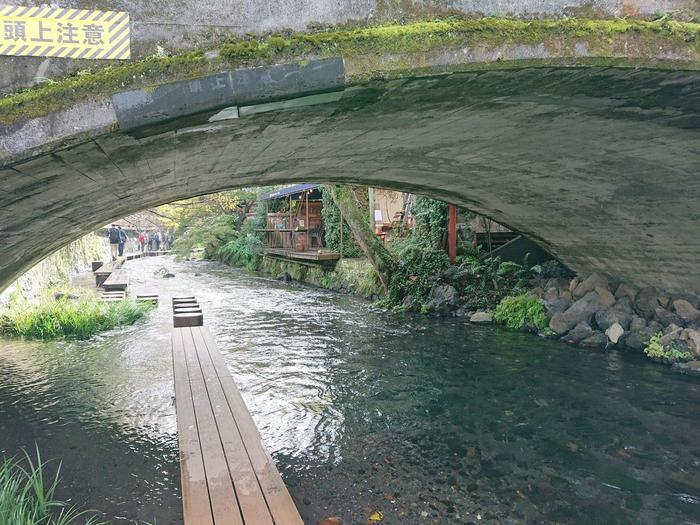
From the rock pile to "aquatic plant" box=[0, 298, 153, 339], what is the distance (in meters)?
9.45

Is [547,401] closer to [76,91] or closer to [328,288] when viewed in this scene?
[76,91]

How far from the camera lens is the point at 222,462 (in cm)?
415

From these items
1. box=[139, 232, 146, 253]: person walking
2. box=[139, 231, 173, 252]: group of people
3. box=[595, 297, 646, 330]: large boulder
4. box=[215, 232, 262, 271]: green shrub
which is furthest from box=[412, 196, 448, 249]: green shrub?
box=[139, 232, 146, 253]: person walking

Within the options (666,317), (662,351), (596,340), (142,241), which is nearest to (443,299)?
(596,340)

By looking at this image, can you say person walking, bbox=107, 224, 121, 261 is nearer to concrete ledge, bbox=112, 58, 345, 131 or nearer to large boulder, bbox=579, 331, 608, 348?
large boulder, bbox=579, 331, 608, 348

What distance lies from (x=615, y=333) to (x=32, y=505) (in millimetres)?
8803

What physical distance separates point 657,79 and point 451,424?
13.1 ft

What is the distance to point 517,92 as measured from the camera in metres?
3.81

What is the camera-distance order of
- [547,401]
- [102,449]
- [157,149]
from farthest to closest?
1. [547,401]
2. [102,449]
3. [157,149]

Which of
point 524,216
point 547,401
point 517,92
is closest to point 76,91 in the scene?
point 517,92

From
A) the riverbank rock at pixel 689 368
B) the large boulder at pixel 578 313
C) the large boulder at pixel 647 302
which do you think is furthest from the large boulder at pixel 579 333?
the riverbank rock at pixel 689 368

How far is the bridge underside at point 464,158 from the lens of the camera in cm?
362

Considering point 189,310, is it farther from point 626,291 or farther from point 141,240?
point 141,240

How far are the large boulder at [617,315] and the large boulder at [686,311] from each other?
0.81 metres
